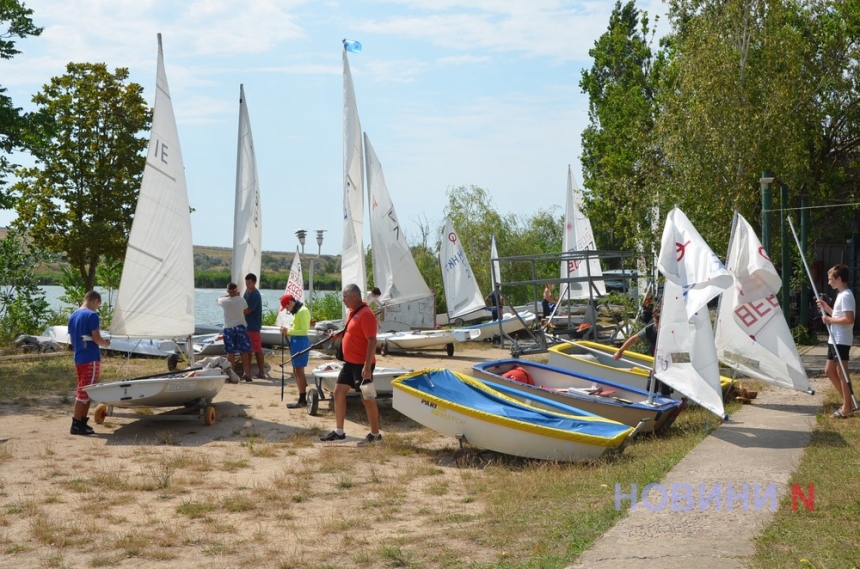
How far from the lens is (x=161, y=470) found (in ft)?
28.0

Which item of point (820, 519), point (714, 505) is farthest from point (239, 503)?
point (820, 519)

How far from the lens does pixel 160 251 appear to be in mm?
12602

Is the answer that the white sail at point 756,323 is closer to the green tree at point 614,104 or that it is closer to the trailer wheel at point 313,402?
the trailer wheel at point 313,402

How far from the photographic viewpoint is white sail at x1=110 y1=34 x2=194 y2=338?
1234 centimetres

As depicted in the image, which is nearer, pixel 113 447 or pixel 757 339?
pixel 113 447

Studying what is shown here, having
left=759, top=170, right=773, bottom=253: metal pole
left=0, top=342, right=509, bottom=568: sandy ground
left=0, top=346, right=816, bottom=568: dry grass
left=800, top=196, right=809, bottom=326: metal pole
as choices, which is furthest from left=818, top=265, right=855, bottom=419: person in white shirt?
left=800, top=196, right=809, bottom=326: metal pole

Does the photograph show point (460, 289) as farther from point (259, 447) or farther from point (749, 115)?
point (259, 447)

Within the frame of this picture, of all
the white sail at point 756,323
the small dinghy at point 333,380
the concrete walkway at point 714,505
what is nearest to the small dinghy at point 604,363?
the white sail at point 756,323

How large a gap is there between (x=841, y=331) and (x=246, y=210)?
10987 millimetres

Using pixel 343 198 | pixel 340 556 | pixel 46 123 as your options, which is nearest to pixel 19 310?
pixel 46 123

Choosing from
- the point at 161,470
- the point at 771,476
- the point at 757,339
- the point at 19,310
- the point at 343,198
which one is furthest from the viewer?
the point at 19,310

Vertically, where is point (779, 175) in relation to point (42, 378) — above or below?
above

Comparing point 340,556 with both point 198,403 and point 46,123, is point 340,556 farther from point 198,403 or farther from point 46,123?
point 46,123

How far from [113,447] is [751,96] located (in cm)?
1416
